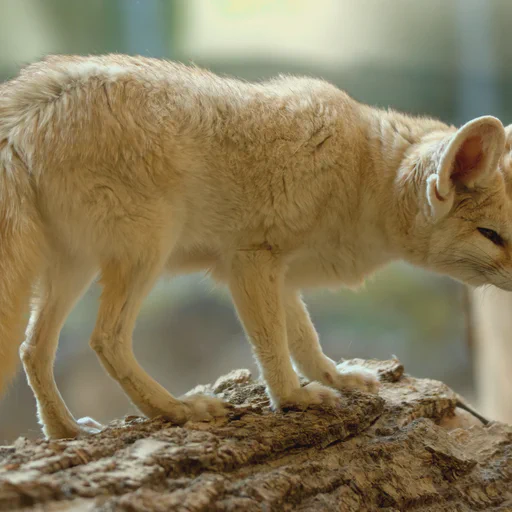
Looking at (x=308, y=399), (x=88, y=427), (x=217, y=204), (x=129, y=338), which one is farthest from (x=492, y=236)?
(x=88, y=427)

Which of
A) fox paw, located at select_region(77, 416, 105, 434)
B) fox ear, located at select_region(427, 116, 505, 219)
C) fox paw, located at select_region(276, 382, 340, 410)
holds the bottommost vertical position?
fox paw, located at select_region(77, 416, 105, 434)

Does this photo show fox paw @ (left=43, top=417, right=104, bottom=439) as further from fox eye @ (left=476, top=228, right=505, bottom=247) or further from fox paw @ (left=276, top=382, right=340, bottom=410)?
fox eye @ (left=476, top=228, right=505, bottom=247)

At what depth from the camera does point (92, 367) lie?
16.9ft

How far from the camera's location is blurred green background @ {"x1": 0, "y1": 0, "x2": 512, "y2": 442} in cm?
432

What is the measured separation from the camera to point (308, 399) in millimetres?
2812

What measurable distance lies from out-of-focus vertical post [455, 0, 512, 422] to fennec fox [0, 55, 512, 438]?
251 centimetres

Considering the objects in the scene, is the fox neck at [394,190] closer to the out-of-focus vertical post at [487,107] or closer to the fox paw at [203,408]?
the fox paw at [203,408]

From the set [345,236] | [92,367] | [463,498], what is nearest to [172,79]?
[345,236]

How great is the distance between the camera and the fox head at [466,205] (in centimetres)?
276

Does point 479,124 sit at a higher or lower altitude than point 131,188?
higher

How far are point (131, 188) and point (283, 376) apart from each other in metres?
1.04

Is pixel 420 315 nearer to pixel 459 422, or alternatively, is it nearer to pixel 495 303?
pixel 495 303

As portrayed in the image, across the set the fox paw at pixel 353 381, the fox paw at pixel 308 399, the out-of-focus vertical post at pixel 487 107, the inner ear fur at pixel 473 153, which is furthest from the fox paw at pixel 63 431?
the out-of-focus vertical post at pixel 487 107

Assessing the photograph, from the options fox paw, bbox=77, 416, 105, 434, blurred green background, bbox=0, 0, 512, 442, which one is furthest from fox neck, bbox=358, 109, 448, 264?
blurred green background, bbox=0, 0, 512, 442
